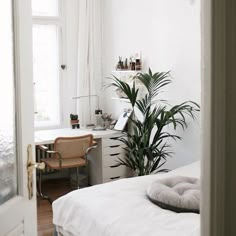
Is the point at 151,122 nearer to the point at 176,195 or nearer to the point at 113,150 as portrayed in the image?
the point at 113,150

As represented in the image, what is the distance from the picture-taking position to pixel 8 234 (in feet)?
5.48

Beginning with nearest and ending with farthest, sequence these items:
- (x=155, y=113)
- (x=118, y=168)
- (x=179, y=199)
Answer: (x=179, y=199) → (x=155, y=113) → (x=118, y=168)

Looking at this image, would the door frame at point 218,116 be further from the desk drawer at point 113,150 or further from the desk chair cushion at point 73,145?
the desk drawer at point 113,150

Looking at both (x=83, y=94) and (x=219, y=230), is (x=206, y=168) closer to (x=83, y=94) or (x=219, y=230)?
(x=219, y=230)

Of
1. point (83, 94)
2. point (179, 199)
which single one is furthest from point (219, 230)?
point (83, 94)

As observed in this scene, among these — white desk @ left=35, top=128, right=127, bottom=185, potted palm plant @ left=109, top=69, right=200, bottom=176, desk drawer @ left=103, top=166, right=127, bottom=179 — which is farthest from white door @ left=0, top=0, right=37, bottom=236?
desk drawer @ left=103, top=166, right=127, bottom=179

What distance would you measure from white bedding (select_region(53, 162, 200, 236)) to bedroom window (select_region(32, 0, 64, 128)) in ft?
8.20

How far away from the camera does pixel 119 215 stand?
2379 millimetres

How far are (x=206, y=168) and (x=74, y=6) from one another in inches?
179

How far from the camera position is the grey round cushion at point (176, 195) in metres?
2.41

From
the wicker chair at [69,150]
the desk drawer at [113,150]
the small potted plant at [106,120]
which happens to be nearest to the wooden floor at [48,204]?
the wicker chair at [69,150]

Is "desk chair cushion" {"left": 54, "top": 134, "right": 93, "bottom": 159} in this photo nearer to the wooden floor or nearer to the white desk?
the white desk

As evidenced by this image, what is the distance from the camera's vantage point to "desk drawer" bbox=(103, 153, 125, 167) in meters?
4.68

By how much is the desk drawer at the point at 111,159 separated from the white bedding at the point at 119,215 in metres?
1.61
